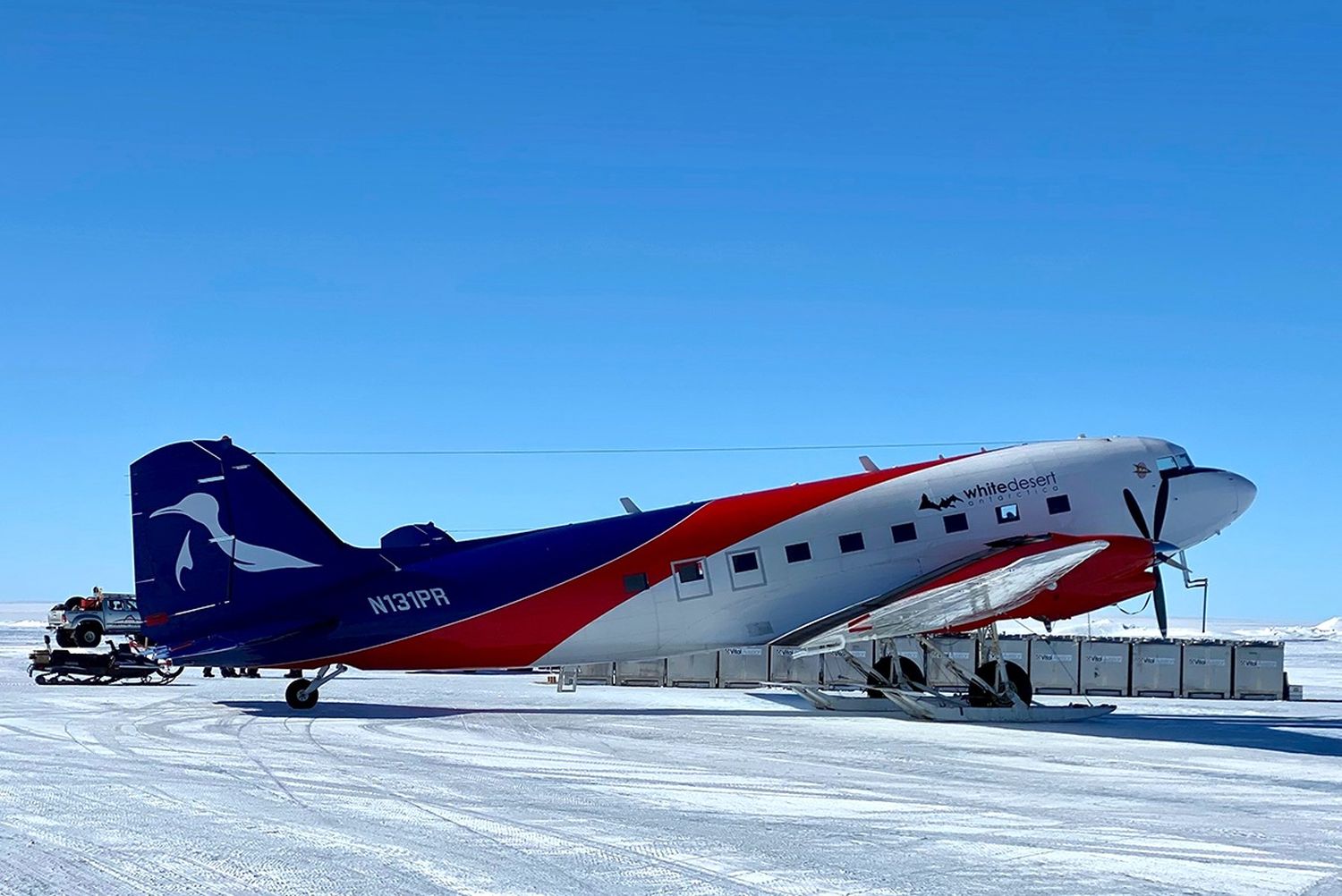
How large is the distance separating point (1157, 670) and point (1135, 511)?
11.8 meters

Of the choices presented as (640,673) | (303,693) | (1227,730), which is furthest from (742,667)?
(303,693)

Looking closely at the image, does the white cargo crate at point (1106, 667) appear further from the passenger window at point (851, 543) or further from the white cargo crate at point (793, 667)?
the passenger window at point (851, 543)

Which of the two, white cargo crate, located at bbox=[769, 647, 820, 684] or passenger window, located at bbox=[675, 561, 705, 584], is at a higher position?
passenger window, located at bbox=[675, 561, 705, 584]

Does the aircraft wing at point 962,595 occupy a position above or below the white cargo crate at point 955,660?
above

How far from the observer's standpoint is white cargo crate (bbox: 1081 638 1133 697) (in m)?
35.2

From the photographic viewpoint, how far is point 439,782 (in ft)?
42.8

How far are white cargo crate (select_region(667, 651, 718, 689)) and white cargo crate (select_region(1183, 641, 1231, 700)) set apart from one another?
43.4 feet

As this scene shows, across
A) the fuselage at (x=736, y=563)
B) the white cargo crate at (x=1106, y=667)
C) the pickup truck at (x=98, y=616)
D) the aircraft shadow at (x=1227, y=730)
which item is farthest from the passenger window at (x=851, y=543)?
the pickup truck at (x=98, y=616)

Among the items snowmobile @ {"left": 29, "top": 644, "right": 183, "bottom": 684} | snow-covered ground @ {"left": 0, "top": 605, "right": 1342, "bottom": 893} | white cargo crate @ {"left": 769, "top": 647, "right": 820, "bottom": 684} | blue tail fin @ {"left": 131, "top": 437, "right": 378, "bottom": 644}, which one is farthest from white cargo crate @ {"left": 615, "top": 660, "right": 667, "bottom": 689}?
blue tail fin @ {"left": 131, "top": 437, "right": 378, "bottom": 644}

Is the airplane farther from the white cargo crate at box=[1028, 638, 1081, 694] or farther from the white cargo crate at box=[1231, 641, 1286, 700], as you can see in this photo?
the white cargo crate at box=[1231, 641, 1286, 700]

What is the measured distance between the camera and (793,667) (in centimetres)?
3441

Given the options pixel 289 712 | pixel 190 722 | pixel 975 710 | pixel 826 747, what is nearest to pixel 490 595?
pixel 289 712

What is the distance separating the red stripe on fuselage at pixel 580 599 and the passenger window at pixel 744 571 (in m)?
0.32

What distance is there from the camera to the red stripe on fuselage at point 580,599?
2266 centimetres
